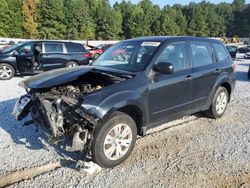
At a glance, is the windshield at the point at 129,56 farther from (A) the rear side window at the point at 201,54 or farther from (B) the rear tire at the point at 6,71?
(B) the rear tire at the point at 6,71

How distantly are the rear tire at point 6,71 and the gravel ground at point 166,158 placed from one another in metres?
6.46

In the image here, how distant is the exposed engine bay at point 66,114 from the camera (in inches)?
159

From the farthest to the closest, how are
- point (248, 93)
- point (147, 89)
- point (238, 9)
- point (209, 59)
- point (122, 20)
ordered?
point (238, 9)
point (122, 20)
point (248, 93)
point (209, 59)
point (147, 89)

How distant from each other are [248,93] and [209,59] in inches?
164

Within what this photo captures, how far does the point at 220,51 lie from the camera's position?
21.8ft

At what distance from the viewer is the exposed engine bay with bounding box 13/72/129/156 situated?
13.2ft

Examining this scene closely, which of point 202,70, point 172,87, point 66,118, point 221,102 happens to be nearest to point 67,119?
point 66,118

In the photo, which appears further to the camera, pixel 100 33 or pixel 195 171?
pixel 100 33

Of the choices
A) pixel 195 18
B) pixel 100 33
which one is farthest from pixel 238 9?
pixel 100 33

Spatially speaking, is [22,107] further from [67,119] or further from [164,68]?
[164,68]

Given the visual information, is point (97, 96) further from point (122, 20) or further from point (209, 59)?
point (122, 20)

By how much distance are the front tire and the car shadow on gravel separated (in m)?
0.56

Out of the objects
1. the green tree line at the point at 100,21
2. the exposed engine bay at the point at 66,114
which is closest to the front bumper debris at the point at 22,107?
the exposed engine bay at the point at 66,114

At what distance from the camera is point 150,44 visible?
5.27 metres
